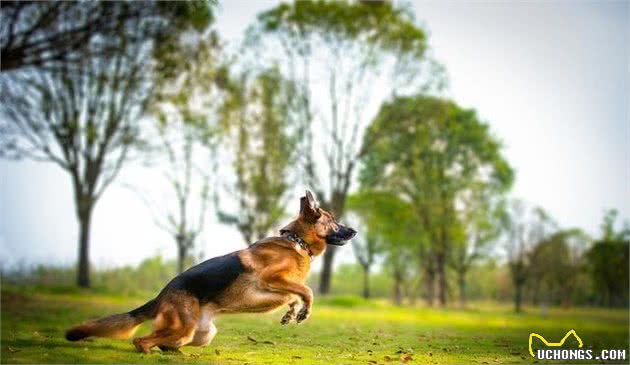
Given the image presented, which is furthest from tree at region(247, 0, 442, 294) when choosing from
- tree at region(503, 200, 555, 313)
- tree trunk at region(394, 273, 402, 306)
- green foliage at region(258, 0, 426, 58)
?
tree trunk at region(394, 273, 402, 306)

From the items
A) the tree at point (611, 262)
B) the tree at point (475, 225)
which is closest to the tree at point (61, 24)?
the tree at point (475, 225)

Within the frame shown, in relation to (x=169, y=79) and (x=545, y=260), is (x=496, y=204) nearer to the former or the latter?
(x=545, y=260)

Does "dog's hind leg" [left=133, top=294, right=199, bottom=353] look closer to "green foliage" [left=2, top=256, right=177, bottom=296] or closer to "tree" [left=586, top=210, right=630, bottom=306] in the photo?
"green foliage" [left=2, top=256, right=177, bottom=296]

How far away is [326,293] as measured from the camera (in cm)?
2500

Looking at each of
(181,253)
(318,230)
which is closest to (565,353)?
(318,230)

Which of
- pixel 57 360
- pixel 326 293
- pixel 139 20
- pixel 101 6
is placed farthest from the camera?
pixel 326 293

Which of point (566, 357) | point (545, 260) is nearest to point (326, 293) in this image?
point (545, 260)

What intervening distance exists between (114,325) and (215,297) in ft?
3.31

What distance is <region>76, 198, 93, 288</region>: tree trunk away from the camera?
827 inches

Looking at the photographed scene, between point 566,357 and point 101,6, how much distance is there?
11.4 metres

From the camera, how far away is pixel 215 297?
19.0 ft

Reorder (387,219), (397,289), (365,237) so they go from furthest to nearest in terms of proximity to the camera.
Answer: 1. (397,289)
2. (365,237)
3. (387,219)

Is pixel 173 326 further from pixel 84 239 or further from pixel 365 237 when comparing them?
pixel 365 237

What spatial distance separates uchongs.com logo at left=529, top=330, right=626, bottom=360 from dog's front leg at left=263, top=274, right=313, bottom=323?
3.35 metres
